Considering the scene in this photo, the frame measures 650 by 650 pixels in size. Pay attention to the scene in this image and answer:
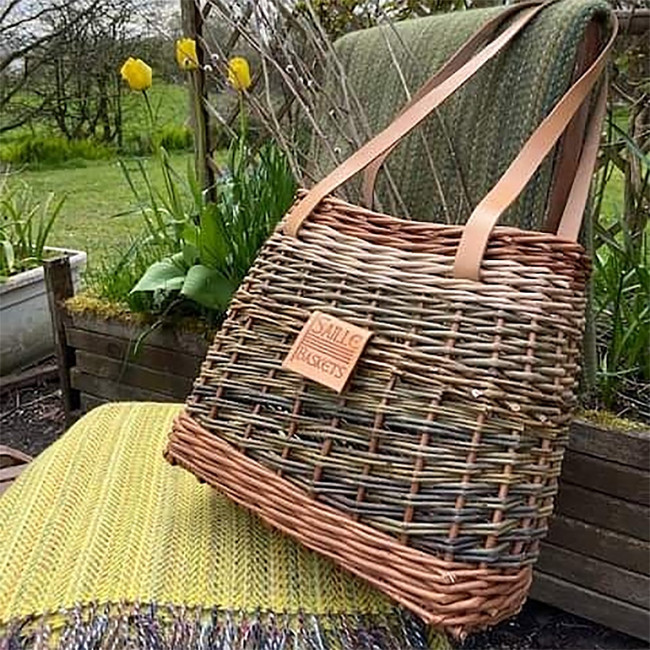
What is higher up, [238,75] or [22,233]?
[238,75]

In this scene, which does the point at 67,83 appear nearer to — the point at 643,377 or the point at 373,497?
the point at 643,377

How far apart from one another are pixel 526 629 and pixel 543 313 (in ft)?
2.43

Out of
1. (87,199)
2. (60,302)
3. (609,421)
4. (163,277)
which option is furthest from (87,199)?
(609,421)

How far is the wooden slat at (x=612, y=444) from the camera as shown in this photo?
1.08m

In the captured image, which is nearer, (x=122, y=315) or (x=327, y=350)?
(x=327, y=350)

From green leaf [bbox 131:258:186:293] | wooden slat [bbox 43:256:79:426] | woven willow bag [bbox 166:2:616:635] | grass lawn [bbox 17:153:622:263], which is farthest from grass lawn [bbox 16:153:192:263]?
woven willow bag [bbox 166:2:616:635]

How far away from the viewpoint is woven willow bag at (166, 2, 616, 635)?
0.66m

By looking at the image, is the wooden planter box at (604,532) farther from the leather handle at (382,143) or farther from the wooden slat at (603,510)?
the leather handle at (382,143)

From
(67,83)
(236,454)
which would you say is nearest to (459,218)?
(236,454)

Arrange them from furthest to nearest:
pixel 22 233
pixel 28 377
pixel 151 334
Result: pixel 22 233 → pixel 28 377 → pixel 151 334

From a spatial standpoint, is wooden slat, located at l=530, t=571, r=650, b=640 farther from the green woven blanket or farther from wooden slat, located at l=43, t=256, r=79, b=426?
wooden slat, located at l=43, t=256, r=79, b=426

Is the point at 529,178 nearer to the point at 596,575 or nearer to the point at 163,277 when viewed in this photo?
the point at 596,575

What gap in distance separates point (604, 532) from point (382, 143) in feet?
2.05

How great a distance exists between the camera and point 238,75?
1.28m
